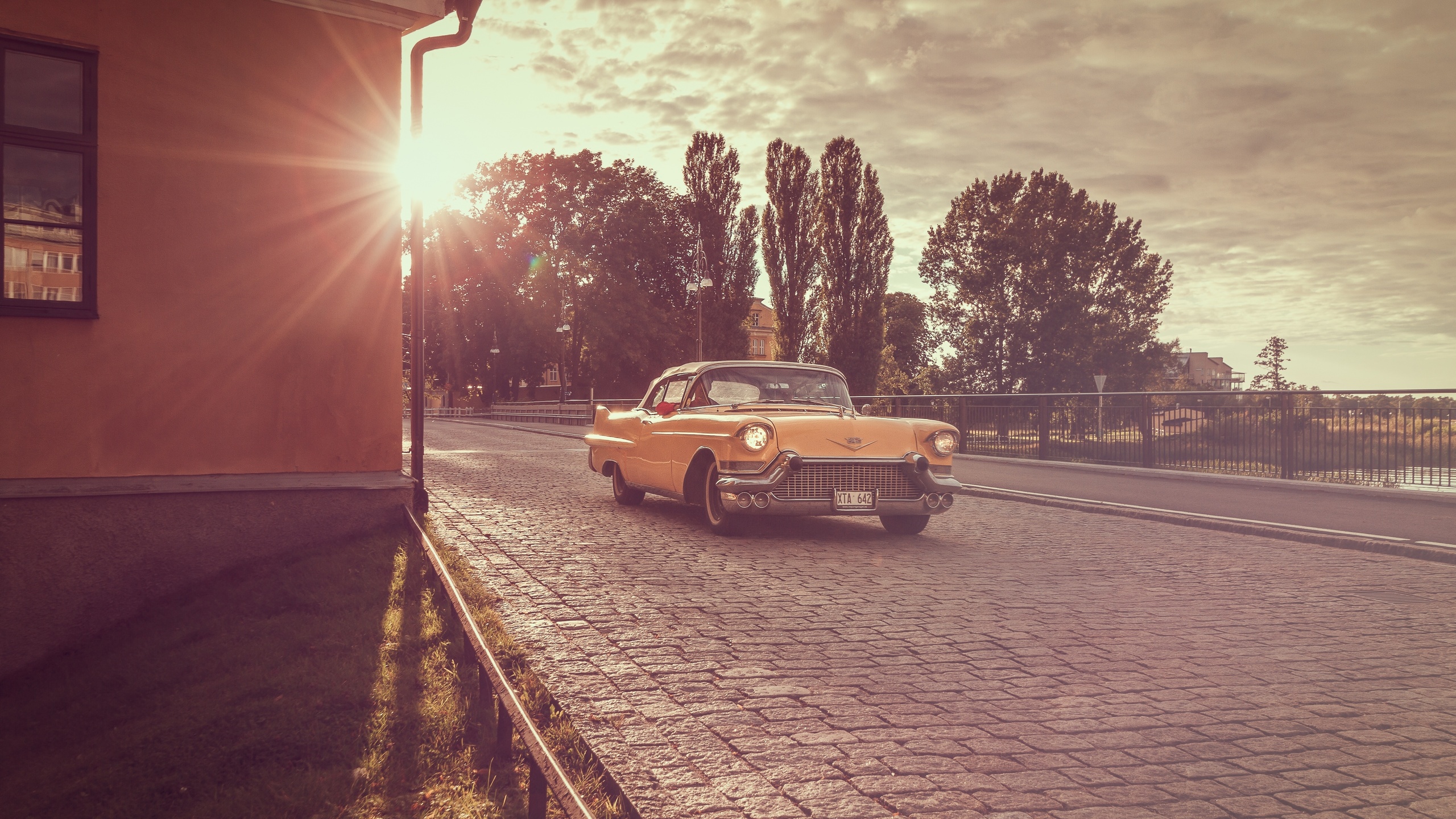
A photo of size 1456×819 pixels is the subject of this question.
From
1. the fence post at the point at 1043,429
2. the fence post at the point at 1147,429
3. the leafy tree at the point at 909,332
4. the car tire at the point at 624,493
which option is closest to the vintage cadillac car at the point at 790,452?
the car tire at the point at 624,493

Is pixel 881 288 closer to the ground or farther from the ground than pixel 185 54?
farther from the ground

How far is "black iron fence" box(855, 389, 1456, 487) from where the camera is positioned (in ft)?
40.7

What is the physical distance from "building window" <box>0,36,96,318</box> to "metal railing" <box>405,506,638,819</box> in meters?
4.30

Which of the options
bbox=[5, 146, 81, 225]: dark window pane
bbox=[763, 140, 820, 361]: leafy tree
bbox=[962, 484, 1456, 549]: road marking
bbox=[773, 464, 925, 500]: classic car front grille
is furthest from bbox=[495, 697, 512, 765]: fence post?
bbox=[763, 140, 820, 361]: leafy tree

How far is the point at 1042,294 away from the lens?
161 ft

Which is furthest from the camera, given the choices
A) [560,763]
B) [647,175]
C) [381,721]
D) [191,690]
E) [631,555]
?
[647,175]

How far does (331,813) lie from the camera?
329 centimetres

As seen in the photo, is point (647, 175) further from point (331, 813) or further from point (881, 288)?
point (331, 813)

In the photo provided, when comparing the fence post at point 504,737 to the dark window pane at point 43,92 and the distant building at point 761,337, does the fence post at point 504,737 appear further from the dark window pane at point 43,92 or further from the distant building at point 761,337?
the distant building at point 761,337

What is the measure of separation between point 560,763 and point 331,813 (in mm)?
774

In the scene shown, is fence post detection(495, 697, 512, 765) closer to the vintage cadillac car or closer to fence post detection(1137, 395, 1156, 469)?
the vintage cadillac car

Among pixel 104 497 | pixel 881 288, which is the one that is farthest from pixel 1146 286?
pixel 104 497

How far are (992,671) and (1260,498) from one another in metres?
9.24

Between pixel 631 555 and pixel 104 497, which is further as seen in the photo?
pixel 631 555
